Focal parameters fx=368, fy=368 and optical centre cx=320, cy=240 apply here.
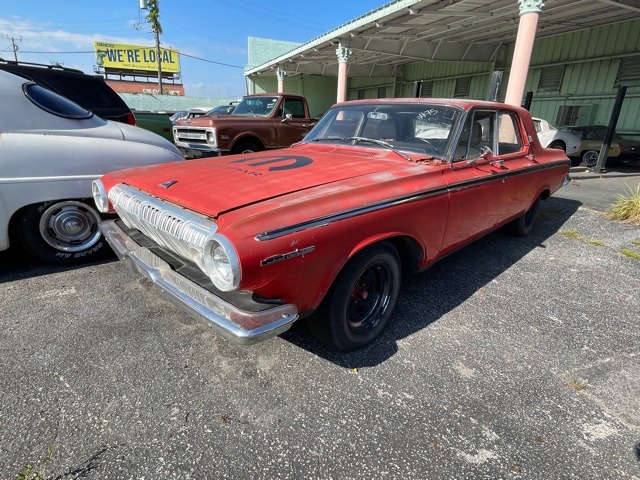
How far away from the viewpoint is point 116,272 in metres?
3.46

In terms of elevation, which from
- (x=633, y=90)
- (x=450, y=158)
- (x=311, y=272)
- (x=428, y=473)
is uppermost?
(x=633, y=90)

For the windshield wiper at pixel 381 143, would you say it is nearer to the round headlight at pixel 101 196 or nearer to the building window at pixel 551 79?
the round headlight at pixel 101 196

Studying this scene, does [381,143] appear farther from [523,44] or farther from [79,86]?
[523,44]

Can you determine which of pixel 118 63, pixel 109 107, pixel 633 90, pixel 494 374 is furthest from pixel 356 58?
pixel 118 63

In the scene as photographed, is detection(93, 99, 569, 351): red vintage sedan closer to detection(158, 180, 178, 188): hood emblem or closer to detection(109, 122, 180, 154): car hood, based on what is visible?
detection(158, 180, 178, 188): hood emblem

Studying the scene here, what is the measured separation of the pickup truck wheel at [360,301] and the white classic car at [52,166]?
2.61 metres

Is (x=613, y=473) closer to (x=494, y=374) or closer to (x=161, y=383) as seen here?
(x=494, y=374)

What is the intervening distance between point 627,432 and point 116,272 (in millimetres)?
3910

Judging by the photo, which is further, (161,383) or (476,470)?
(161,383)

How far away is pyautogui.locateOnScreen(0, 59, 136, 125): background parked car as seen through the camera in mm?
5043

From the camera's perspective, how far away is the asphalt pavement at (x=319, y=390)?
5.67 ft

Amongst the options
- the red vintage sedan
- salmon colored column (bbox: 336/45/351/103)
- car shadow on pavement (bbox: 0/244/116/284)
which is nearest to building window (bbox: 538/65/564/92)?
salmon colored column (bbox: 336/45/351/103)

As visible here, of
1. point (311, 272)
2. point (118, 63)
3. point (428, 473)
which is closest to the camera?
point (428, 473)

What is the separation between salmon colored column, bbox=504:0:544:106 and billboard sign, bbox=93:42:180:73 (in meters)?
51.1
